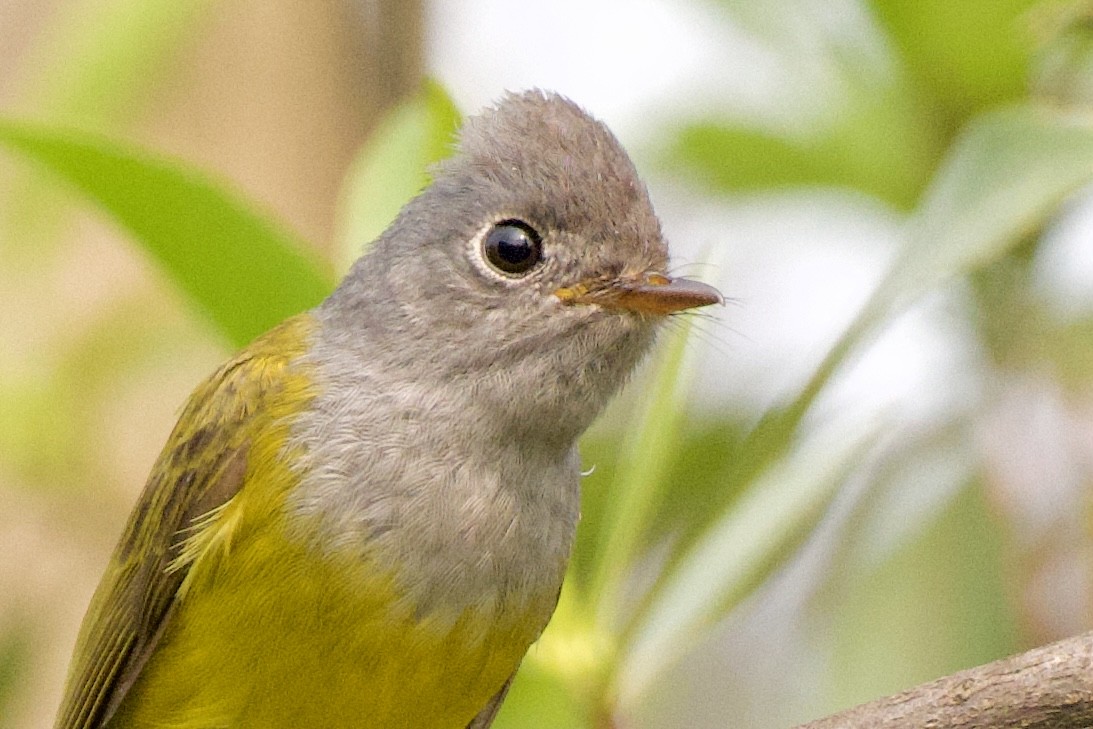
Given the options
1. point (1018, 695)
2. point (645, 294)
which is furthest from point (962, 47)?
point (1018, 695)

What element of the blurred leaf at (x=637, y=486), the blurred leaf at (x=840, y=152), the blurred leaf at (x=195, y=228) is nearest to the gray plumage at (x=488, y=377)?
the blurred leaf at (x=637, y=486)

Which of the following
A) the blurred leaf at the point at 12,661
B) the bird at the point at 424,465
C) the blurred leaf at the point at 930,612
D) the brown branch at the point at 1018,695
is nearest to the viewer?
the brown branch at the point at 1018,695

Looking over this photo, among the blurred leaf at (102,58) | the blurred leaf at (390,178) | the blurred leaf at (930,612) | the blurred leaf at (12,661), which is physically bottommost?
the blurred leaf at (12,661)

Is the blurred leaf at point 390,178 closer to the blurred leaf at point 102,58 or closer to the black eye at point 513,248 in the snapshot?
the black eye at point 513,248

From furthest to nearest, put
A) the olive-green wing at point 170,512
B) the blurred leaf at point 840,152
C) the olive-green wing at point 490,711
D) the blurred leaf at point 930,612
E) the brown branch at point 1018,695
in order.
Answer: the blurred leaf at point 840,152 → the blurred leaf at point 930,612 → the olive-green wing at point 490,711 → the olive-green wing at point 170,512 → the brown branch at point 1018,695

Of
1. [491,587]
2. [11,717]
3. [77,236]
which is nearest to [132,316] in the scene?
[77,236]

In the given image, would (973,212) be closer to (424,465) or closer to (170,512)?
(424,465)

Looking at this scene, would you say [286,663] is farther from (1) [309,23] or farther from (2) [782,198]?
(1) [309,23]
